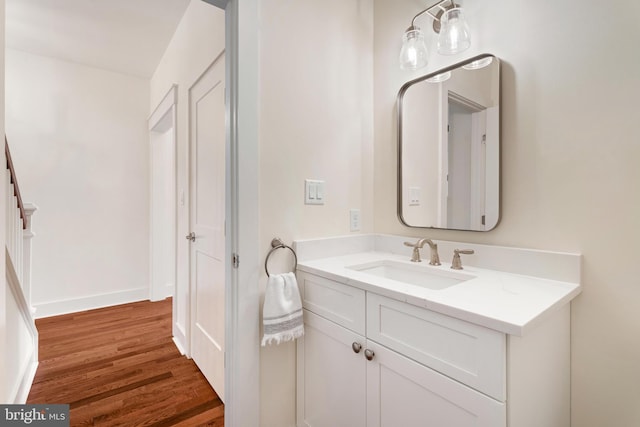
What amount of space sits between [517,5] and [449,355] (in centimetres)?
127

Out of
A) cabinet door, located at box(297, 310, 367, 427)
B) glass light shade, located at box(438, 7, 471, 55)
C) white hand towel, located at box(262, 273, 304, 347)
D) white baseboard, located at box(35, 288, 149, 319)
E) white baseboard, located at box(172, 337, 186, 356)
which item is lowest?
white baseboard, located at box(172, 337, 186, 356)

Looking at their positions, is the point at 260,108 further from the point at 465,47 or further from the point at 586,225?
Answer: the point at 586,225

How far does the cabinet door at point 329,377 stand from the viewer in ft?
3.52

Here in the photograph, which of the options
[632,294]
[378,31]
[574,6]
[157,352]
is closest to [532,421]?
[632,294]

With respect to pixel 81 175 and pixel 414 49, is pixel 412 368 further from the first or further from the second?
pixel 81 175

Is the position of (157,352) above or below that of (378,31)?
below

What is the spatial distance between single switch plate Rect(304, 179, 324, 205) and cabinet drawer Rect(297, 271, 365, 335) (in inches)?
13.2

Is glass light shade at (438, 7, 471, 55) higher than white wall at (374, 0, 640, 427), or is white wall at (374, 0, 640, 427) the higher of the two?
glass light shade at (438, 7, 471, 55)

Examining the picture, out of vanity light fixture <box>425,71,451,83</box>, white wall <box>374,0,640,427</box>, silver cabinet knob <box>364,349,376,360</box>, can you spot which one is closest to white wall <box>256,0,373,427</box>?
vanity light fixture <box>425,71,451,83</box>

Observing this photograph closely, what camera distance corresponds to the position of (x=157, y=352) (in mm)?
2246

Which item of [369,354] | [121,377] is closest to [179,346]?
[121,377]

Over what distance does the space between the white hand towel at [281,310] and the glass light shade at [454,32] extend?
3.72ft

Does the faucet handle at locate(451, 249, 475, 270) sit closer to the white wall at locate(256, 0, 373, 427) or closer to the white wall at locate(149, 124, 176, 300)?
the white wall at locate(256, 0, 373, 427)

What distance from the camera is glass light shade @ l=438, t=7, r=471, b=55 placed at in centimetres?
119
